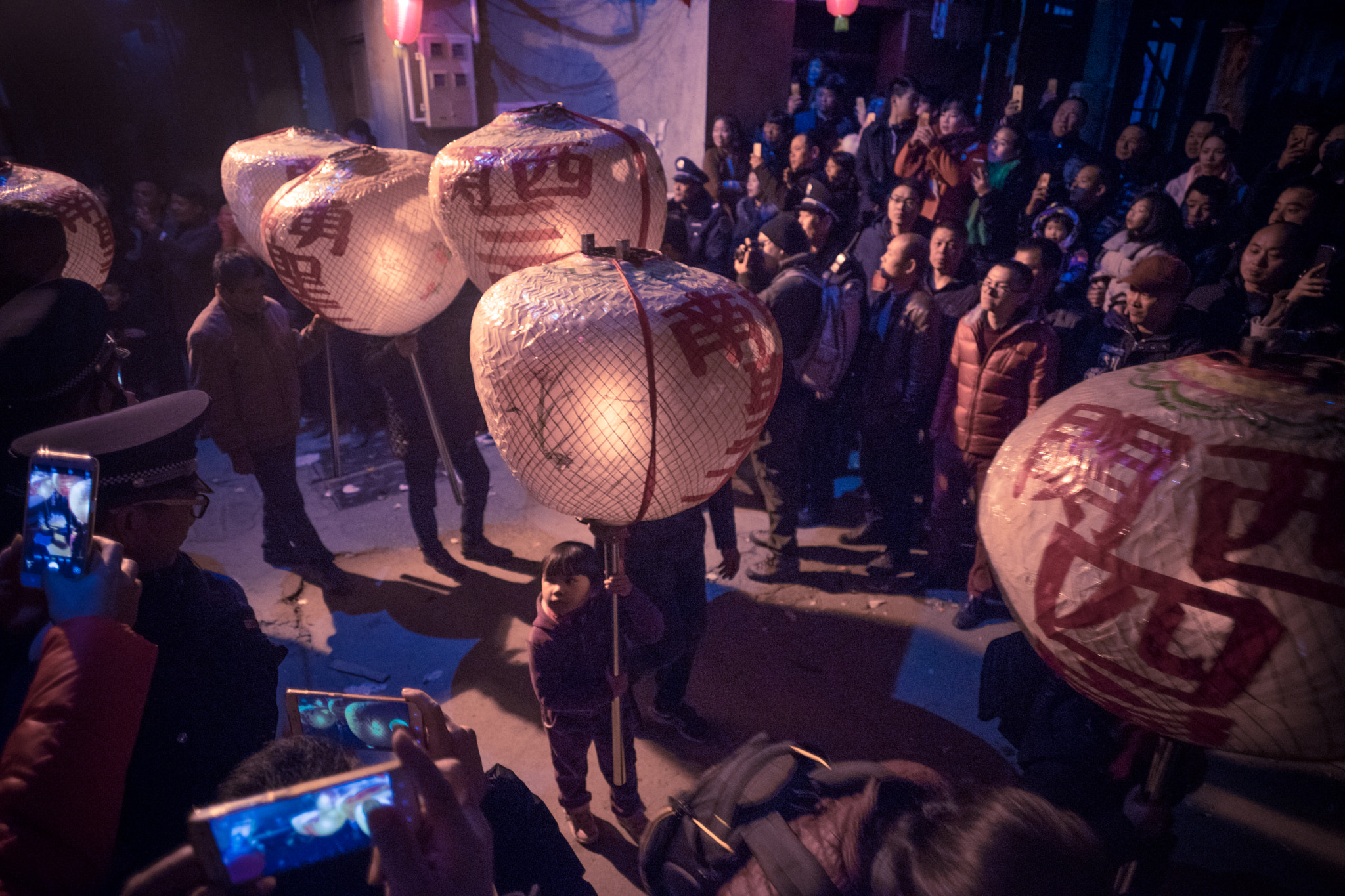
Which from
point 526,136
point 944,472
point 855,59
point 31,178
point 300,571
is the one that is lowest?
point 300,571

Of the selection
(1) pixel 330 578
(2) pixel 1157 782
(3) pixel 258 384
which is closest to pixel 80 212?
(3) pixel 258 384

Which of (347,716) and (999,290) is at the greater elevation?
(999,290)

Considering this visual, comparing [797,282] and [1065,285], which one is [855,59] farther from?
[797,282]

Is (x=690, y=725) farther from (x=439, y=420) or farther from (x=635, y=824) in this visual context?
(x=439, y=420)

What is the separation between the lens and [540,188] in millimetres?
2322

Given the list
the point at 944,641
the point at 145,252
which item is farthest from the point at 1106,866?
the point at 145,252

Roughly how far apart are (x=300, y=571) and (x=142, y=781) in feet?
10.5

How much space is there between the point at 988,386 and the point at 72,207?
4.72 meters

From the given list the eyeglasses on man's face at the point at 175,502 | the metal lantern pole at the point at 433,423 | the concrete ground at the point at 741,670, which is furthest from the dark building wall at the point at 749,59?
the eyeglasses on man's face at the point at 175,502

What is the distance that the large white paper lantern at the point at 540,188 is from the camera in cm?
233

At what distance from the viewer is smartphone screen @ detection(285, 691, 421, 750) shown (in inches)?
71.6

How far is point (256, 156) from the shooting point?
3.48 m

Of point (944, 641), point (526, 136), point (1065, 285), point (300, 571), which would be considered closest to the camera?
point (526, 136)

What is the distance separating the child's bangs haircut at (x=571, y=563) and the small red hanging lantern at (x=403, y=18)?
25.1ft
